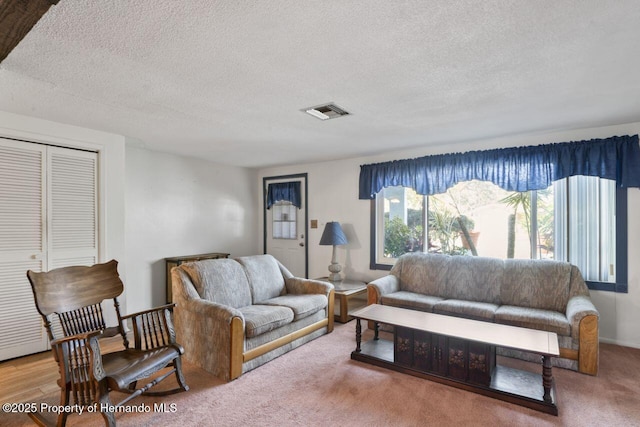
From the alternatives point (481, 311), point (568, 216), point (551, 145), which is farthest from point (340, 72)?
point (568, 216)

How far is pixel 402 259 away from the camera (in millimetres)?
4379

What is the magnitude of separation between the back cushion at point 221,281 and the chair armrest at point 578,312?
2963 millimetres

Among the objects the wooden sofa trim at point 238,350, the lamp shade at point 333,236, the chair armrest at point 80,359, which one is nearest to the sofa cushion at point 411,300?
the lamp shade at point 333,236

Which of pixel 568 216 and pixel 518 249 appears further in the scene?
pixel 518 249

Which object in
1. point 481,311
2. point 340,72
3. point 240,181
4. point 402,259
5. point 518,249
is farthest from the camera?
point 240,181

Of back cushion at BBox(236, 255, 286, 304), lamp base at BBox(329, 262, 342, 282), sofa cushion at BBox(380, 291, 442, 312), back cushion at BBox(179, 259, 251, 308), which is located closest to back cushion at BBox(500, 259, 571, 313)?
sofa cushion at BBox(380, 291, 442, 312)

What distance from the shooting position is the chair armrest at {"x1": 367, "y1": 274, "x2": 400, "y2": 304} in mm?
3864

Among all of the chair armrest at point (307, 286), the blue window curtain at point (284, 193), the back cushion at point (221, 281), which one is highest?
the blue window curtain at point (284, 193)

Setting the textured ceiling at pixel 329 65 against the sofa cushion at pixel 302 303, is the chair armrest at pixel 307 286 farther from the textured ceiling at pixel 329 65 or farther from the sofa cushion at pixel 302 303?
the textured ceiling at pixel 329 65

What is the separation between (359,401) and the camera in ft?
7.97

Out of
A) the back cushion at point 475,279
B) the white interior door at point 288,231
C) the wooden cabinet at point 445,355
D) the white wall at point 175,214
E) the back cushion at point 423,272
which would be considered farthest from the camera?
the white interior door at point 288,231

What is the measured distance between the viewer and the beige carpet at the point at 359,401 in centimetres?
219

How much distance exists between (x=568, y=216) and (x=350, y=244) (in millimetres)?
2740

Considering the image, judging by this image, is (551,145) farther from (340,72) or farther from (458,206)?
(340,72)
